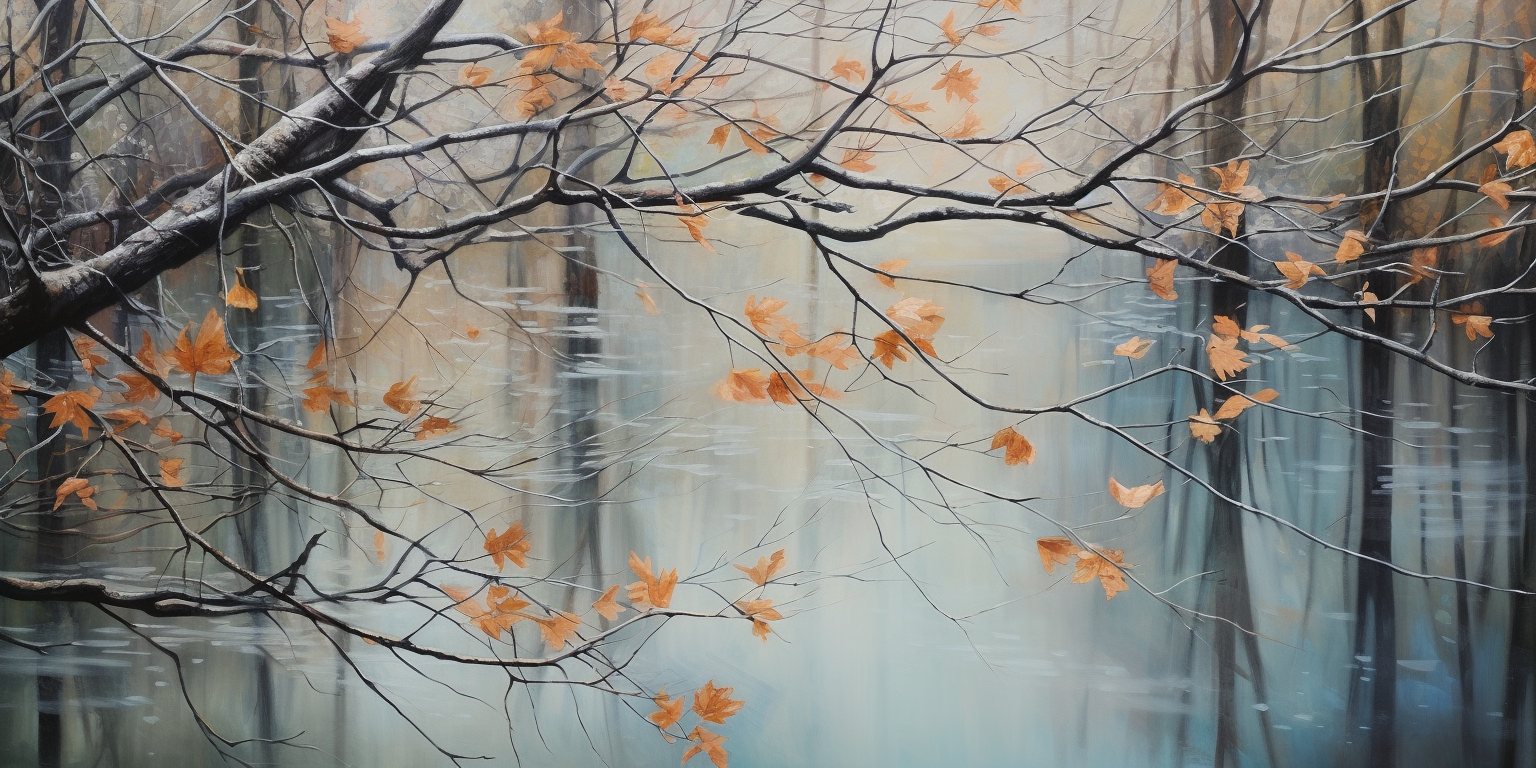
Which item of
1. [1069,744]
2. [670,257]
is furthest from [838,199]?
[1069,744]

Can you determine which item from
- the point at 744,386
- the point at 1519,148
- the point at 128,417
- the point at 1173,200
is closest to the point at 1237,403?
the point at 1173,200

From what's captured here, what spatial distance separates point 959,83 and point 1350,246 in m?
0.56

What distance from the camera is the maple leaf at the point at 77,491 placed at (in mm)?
1263

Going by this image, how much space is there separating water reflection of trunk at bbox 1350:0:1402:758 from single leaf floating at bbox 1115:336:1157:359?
307 mm

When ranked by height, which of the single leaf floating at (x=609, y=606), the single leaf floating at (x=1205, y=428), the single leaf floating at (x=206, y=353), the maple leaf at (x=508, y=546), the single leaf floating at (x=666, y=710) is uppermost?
the single leaf floating at (x=206, y=353)

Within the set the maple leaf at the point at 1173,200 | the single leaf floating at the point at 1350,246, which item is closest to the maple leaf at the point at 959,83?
the maple leaf at the point at 1173,200

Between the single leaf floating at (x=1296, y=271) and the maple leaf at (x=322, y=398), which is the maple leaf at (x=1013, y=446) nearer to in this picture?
the single leaf floating at (x=1296, y=271)

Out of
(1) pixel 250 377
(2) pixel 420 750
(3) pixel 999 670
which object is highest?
(1) pixel 250 377

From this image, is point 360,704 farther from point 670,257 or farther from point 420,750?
point 670,257

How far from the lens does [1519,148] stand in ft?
3.68

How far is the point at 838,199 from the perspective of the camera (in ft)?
4.12

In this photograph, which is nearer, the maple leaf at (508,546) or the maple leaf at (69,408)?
the maple leaf at (69,408)

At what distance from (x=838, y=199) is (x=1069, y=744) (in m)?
0.85

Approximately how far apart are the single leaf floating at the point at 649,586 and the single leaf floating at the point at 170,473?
2.19 ft
